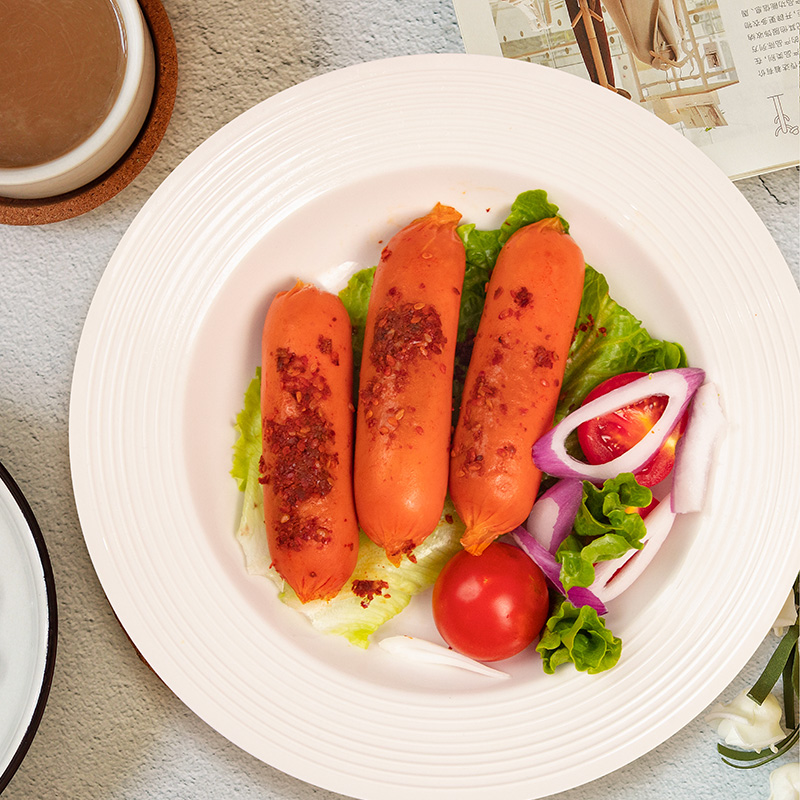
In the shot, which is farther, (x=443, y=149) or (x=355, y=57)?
(x=355, y=57)

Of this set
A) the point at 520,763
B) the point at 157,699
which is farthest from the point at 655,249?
the point at 157,699

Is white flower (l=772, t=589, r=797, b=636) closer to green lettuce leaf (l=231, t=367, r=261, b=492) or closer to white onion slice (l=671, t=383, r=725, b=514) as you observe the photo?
white onion slice (l=671, t=383, r=725, b=514)

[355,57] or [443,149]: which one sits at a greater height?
[355,57]

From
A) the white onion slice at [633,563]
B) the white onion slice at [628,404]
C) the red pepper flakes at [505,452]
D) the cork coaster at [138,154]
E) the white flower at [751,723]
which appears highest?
the cork coaster at [138,154]

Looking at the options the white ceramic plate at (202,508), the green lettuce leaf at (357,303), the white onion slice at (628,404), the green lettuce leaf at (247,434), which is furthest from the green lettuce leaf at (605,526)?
the green lettuce leaf at (247,434)

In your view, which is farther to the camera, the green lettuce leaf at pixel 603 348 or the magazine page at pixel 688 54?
the magazine page at pixel 688 54

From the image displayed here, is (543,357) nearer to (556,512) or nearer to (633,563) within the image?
(556,512)

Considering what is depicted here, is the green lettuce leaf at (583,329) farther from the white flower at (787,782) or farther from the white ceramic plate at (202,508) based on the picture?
the white flower at (787,782)

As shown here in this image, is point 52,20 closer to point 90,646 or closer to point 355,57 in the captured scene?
point 355,57
